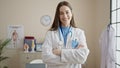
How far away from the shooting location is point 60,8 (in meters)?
1.69

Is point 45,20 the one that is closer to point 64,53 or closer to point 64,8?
point 64,8

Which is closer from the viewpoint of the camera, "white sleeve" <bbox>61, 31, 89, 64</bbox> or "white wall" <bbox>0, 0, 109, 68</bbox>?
"white sleeve" <bbox>61, 31, 89, 64</bbox>

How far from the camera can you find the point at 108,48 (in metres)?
3.33

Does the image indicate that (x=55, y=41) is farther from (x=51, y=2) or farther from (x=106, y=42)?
(x=51, y=2)

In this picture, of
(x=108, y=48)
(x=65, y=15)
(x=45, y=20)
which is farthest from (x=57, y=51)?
(x=45, y=20)

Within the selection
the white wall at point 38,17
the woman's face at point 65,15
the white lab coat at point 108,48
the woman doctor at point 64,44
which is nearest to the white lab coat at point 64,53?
the woman doctor at point 64,44

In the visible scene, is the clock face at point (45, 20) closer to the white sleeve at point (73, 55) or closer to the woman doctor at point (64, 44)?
the woman doctor at point (64, 44)

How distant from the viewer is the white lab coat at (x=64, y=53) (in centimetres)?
160

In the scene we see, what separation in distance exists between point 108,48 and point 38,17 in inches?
86.7

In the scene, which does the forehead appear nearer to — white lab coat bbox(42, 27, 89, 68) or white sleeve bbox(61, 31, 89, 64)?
white lab coat bbox(42, 27, 89, 68)

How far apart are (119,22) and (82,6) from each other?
162cm

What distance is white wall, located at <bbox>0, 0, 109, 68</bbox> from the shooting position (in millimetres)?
4832

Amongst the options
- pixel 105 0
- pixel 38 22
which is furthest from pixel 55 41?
pixel 38 22

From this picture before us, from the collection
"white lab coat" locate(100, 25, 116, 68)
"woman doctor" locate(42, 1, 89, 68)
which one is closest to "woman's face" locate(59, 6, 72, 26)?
"woman doctor" locate(42, 1, 89, 68)
